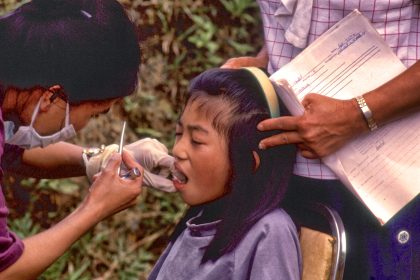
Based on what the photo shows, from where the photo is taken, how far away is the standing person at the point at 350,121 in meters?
1.91

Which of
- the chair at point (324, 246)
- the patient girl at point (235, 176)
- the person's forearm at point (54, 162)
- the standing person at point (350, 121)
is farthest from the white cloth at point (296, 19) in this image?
the person's forearm at point (54, 162)

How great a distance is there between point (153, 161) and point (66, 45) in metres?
0.36

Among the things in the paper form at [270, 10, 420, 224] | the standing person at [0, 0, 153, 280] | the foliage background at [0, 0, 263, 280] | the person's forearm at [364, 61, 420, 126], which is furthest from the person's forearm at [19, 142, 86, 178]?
the person's forearm at [364, 61, 420, 126]

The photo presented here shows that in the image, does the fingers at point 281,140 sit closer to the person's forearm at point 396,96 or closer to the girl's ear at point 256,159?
the girl's ear at point 256,159

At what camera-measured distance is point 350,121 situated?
1923 millimetres

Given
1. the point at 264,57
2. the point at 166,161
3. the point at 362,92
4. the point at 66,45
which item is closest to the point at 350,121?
the point at 362,92

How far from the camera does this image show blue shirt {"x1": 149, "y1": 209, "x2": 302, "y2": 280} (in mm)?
2021

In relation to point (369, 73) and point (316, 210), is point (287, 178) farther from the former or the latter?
point (369, 73)

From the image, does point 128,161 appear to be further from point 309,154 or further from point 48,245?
point 309,154

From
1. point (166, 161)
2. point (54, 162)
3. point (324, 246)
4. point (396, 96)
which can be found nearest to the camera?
point (396, 96)

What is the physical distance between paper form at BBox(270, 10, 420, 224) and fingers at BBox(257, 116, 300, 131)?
0.09 feet

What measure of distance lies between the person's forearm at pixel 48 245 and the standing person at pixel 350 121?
411mm

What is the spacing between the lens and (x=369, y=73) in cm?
197

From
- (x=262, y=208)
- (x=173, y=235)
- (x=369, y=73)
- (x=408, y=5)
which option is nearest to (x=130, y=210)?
(x=173, y=235)
